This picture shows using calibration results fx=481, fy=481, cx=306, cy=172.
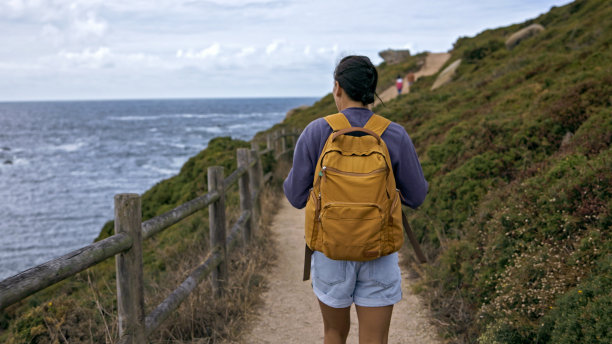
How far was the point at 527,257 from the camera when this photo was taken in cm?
365

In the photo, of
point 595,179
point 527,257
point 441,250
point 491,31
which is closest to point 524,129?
point 441,250

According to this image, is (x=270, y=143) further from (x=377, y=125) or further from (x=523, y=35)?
(x=523, y=35)

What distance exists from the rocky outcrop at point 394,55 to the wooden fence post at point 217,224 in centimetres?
3620

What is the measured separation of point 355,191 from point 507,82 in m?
10.2

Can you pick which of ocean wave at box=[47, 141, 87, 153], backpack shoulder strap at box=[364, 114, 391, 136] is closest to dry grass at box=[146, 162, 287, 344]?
backpack shoulder strap at box=[364, 114, 391, 136]

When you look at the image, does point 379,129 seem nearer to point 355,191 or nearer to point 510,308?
point 355,191

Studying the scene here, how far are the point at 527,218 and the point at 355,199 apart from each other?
263 cm

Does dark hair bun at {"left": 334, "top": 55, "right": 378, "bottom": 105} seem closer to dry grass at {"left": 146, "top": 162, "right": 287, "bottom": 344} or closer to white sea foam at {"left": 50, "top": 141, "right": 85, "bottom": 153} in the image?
dry grass at {"left": 146, "top": 162, "right": 287, "bottom": 344}

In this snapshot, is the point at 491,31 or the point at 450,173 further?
the point at 491,31

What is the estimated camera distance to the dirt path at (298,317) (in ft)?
13.8

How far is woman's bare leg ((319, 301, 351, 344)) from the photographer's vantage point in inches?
90.1

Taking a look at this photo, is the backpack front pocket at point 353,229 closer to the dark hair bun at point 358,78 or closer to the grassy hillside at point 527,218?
the dark hair bun at point 358,78

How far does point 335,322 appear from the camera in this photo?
2320 mm

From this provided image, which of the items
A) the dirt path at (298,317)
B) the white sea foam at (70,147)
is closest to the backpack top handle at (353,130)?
the dirt path at (298,317)
